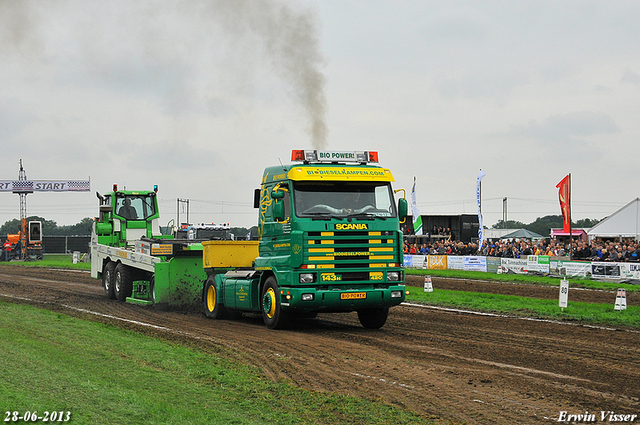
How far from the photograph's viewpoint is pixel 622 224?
45438 mm

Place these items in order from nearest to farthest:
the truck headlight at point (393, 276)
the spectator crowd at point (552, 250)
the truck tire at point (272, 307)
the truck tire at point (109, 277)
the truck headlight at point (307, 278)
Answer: the truck headlight at point (307, 278) < the truck headlight at point (393, 276) < the truck tire at point (272, 307) < the truck tire at point (109, 277) < the spectator crowd at point (552, 250)

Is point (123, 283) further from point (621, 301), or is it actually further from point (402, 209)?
point (621, 301)

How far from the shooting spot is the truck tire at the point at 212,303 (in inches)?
610

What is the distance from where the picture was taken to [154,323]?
14.4 metres

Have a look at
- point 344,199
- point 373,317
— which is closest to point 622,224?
point 373,317

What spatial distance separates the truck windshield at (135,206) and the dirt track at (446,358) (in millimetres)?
6035

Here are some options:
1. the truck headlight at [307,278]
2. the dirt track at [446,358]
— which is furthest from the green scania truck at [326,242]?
the dirt track at [446,358]

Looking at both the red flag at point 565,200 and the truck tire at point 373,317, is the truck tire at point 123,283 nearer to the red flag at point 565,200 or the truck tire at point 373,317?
the truck tire at point 373,317

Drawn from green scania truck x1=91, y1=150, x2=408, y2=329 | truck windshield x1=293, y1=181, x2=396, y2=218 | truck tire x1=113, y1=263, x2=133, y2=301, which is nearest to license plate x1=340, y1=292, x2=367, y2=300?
green scania truck x1=91, y1=150, x2=408, y2=329

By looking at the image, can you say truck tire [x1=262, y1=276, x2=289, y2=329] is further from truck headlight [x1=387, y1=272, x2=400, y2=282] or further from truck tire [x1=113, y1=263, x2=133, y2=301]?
truck tire [x1=113, y1=263, x2=133, y2=301]

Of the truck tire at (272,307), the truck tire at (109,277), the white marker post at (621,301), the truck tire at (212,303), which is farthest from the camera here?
the truck tire at (109,277)

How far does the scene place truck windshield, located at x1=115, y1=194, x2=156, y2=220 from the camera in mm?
22594

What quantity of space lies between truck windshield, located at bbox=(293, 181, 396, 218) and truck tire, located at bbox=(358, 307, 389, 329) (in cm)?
232

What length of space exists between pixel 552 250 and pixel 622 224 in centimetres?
1459
